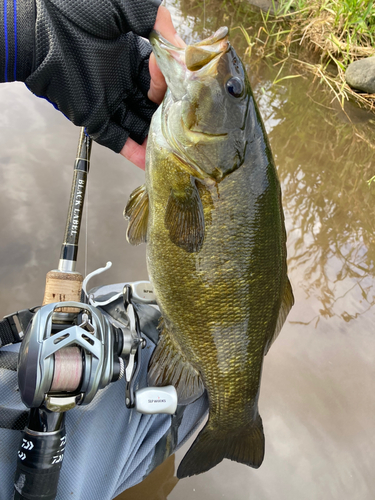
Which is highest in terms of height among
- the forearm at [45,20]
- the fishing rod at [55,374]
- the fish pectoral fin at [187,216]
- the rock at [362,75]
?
the forearm at [45,20]

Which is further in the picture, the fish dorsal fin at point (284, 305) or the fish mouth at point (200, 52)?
the fish dorsal fin at point (284, 305)

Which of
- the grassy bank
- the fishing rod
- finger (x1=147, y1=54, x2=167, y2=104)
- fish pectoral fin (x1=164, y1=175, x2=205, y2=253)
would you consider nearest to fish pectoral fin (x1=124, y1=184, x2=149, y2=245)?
fish pectoral fin (x1=164, y1=175, x2=205, y2=253)

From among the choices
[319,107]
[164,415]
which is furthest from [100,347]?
[319,107]

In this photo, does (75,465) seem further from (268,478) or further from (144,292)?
(268,478)

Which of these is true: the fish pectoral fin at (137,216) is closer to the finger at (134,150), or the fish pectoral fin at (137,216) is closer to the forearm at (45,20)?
the finger at (134,150)

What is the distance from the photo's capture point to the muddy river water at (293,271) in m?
1.76

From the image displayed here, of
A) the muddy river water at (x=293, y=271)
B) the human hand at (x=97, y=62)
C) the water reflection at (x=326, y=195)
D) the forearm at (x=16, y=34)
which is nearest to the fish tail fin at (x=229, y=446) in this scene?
the muddy river water at (x=293, y=271)

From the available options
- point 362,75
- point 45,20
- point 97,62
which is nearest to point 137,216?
point 97,62

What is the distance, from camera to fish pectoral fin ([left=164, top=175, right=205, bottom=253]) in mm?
1305

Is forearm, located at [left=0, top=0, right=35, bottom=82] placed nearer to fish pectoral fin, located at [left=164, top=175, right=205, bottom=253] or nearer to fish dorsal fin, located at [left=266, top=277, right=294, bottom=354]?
fish pectoral fin, located at [left=164, top=175, right=205, bottom=253]

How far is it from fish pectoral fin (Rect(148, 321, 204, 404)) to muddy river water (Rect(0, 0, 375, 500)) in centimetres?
52

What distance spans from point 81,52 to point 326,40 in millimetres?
4546

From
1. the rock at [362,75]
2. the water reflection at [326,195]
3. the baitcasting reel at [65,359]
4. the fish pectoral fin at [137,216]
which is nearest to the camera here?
the baitcasting reel at [65,359]

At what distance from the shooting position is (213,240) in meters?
1.30
